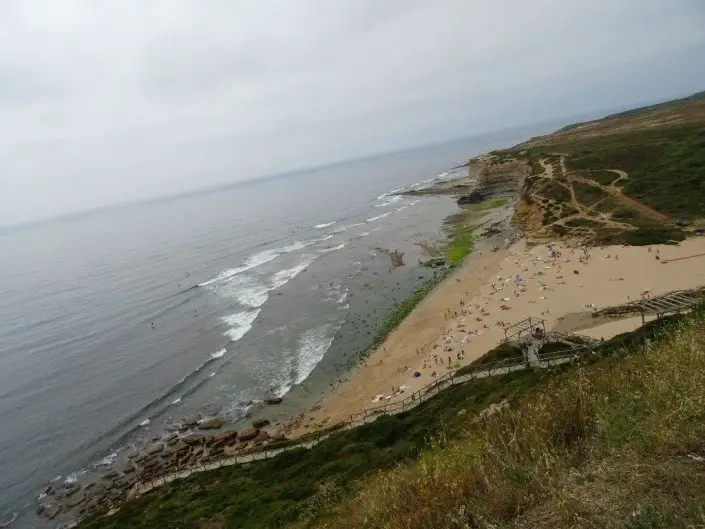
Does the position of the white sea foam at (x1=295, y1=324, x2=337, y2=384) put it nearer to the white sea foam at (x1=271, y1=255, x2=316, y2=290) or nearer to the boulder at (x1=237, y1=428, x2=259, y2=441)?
the boulder at (x1=237, y1=428, x2=259, y2=441)

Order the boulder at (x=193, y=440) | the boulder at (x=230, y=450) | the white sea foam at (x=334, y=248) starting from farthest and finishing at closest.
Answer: the white sea foam at (x=334, y=248) → the boulder at (x=193, y=440) → the boulder at (x=230, y=450)

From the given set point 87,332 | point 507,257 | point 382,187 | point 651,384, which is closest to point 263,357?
point 87,332

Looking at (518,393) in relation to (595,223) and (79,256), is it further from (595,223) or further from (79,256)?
(79,256)

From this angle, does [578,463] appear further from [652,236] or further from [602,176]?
[602,176]

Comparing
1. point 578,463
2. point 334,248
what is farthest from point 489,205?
point 578,463

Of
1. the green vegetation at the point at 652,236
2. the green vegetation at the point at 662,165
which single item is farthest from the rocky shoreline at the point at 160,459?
the green vegetation at the point at 662,165

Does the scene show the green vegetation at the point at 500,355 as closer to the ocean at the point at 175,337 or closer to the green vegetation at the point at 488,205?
the ocean at the point at 175,337
